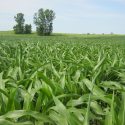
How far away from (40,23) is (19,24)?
5.54m

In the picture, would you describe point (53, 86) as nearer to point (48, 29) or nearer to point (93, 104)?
point (93, 104)

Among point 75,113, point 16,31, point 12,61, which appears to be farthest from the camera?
point 16,31

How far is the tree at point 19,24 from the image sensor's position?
84438 millimetres

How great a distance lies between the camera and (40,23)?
8744cm

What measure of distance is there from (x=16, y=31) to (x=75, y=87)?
8285 cm

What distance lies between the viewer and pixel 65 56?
4574 mm

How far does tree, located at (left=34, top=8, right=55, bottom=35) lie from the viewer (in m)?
84.6

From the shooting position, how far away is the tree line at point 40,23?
84.7 metres

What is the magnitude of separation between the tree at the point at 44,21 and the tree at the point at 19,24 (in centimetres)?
378

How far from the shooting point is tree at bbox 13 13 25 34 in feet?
277

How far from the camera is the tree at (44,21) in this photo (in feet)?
278

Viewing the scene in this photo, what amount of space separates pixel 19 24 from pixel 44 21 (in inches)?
281

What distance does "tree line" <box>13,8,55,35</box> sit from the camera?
84688 millimetres

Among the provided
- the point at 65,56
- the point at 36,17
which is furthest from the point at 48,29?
the point at 65,56
